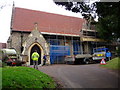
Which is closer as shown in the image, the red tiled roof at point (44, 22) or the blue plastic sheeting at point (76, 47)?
the red tiled roof at point (44, 22)

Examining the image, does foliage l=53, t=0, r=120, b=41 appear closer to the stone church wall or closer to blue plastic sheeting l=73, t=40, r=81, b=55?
the stone church wall

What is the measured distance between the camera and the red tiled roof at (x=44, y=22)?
24061 millimetres

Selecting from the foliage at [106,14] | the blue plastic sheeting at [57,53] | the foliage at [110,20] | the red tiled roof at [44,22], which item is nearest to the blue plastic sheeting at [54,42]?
the blue plastic sheeting at [57,53]

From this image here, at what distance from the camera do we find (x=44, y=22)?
87.1 ft

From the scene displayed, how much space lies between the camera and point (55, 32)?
24609mm

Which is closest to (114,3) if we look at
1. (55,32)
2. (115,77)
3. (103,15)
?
(103,15)

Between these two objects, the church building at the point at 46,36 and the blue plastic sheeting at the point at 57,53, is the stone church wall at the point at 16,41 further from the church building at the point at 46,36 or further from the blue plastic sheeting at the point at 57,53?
the blue plastic sheeting at the point at 57,53

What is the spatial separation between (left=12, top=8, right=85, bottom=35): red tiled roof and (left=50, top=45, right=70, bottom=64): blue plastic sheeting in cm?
287

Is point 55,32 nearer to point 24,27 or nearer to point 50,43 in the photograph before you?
point 50,43

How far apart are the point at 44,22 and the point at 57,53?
660cm

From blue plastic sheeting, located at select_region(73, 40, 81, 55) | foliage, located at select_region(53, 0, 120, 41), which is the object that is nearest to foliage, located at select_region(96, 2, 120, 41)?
foliage, located at select_region(53, 0, 120, 41)

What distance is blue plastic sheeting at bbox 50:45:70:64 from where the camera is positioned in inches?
931

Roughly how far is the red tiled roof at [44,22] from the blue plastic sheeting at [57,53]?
9.42ft

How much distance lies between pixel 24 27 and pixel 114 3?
19260mm
